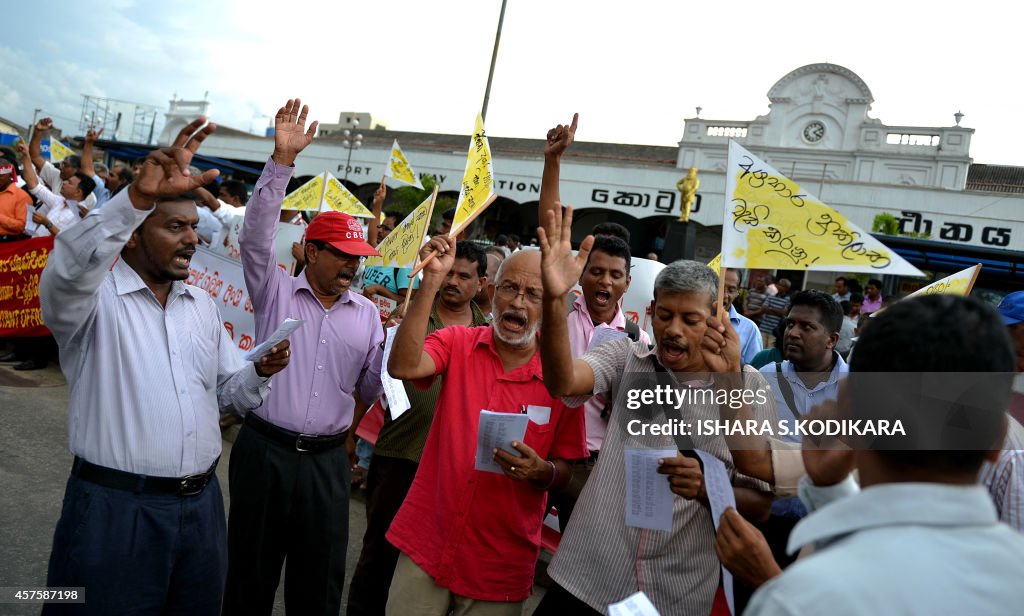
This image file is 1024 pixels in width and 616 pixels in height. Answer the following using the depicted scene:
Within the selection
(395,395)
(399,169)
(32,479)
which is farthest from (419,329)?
(399,169)

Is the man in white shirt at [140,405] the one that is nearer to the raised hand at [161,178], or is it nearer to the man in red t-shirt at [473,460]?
the raised hand at [161,178]

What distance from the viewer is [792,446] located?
2.32m

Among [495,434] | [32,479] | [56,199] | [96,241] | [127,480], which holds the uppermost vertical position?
[56,199]

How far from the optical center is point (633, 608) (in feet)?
4.96

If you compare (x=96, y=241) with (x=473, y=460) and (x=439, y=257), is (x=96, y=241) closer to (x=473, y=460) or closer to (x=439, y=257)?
(x=439, y=257)

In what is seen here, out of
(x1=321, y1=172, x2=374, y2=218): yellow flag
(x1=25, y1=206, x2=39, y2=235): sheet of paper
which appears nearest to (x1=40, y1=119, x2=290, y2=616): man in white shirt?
(x1=321, y1=172, x2=374, y2=218): yellow flag

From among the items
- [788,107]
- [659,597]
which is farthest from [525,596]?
[788,107]

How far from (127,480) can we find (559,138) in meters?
2.39

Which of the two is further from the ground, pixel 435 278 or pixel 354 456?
pixel 435 278

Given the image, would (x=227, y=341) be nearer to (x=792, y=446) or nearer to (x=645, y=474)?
(x=645, y=474)

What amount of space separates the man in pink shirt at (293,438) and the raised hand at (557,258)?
4.18 feet

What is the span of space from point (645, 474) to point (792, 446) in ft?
1.68

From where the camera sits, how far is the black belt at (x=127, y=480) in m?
2.25

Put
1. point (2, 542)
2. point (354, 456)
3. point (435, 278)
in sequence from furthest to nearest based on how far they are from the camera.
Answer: point (354, 456) → point (2, 542) → point (435, 278)
